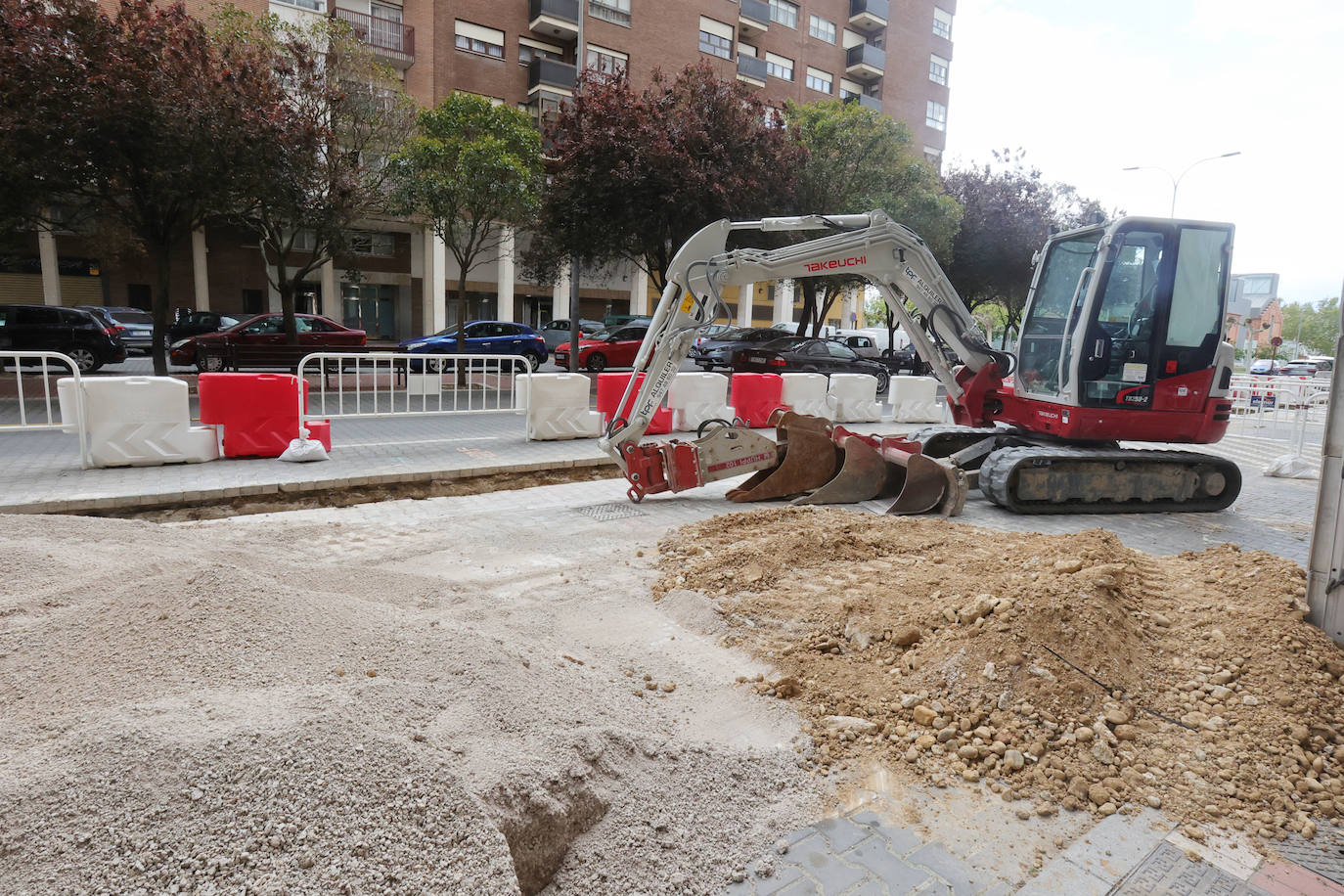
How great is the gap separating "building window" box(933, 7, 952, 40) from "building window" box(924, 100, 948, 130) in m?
4.68

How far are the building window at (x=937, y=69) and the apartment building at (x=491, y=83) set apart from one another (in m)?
6.12

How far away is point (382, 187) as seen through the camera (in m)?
23.1

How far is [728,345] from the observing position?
23.7m

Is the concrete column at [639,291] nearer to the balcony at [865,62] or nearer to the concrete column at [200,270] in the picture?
the concrete column at [200,270]

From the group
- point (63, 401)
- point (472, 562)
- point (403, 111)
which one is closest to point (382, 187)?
point (403, 111)

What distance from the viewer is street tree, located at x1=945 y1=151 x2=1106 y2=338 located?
97.3ft

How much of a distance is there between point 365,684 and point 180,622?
3.25 ft

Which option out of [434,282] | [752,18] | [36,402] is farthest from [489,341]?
[752,18]

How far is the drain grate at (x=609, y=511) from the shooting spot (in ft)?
25.2

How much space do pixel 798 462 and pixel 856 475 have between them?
2.01 feet

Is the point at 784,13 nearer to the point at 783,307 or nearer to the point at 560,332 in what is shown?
the point at 783,307

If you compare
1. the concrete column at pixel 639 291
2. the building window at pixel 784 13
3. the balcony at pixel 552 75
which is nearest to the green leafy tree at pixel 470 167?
the balcony at pixel 552 75

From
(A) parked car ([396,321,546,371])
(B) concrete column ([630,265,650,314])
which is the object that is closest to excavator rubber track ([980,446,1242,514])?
(A) parked car ([396,321,546,371])

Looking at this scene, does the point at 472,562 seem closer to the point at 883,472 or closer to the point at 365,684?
the point at 365,684
